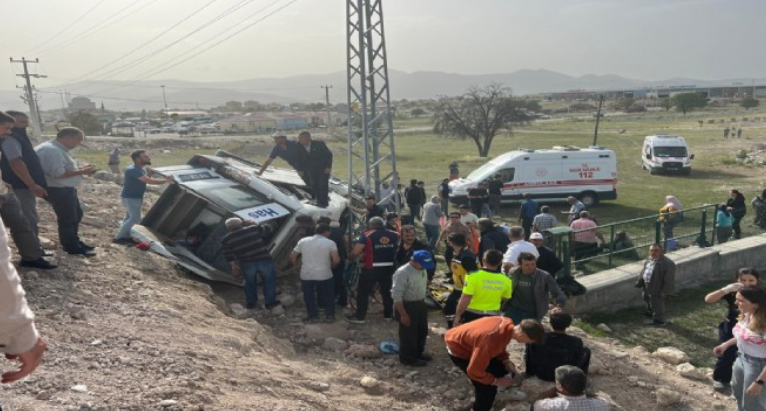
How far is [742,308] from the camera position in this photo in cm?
479

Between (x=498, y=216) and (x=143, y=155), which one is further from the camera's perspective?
(x=498, y=216)

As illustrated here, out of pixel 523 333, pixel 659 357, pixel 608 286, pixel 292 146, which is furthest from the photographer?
pixel 292 146

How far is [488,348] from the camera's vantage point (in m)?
4.62

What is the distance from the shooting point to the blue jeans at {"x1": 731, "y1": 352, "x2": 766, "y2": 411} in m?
4.72

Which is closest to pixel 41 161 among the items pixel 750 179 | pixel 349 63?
pixel 349 63

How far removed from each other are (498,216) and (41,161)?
12532 millimetres

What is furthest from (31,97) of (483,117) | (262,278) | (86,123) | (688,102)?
(688,102)

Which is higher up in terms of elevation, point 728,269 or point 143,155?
point 143,155

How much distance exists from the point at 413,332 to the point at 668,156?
2335cm

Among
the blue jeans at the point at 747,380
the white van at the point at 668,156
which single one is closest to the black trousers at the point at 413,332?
the blue jeans at the point at 747,380

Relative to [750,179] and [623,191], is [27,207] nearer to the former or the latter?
[623,191]

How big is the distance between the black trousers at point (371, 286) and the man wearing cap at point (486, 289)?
1806mm

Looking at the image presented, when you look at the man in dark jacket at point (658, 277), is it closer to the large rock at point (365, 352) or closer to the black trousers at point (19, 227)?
the large rock at point (365, 352)

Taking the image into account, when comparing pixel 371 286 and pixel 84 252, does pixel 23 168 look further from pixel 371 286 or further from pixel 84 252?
pixel 371 286
